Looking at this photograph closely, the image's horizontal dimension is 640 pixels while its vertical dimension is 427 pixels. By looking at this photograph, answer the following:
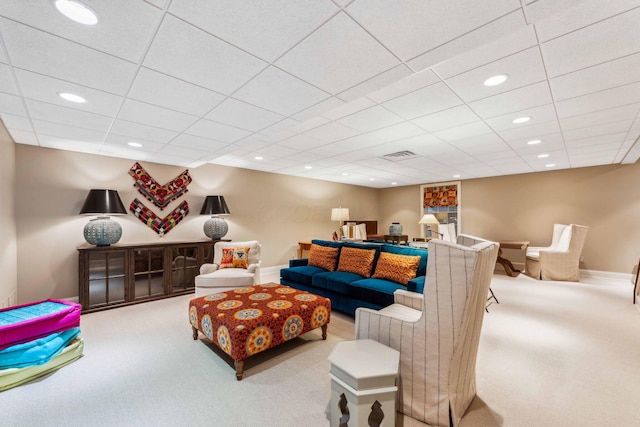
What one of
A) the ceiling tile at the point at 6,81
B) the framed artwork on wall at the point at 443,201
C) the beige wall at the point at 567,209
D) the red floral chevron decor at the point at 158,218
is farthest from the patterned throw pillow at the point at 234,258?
the beige wall at the point at 567,209

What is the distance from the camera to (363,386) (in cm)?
142

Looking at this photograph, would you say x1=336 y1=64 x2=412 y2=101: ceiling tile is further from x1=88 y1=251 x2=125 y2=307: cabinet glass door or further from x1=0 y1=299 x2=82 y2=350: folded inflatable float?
x1=88 y1=251 x2=125 y2=307: cabinet glass door

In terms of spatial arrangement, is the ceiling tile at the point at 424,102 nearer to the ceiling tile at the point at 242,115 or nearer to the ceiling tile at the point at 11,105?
the ceiling tile at the point at 242,115

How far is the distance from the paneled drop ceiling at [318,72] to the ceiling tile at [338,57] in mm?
11

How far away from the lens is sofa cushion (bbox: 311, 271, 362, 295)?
11.0ft

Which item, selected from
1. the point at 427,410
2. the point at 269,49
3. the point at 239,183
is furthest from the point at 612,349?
the point at 239,183

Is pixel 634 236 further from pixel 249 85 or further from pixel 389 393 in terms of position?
pixel 249 85

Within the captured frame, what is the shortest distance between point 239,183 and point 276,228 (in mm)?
1393

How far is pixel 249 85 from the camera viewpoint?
2.02m

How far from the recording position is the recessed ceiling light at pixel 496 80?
2062 mm

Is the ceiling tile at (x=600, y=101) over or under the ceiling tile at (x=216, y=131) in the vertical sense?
over

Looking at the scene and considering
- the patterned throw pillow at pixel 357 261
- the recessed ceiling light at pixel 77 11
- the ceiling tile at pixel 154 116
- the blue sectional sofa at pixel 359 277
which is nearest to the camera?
the recessed ceiling light at pixel 77 11

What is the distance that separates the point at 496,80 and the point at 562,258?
203 inches

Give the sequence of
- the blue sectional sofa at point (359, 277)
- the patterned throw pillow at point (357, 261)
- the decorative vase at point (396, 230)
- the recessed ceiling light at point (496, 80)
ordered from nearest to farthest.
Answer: the recessed ceiling light at point (496, 80), the blue sectional sofa at point (359, 277), the patterned throw pillow at point (357, 261), the decorative vase at point (396, 230)
